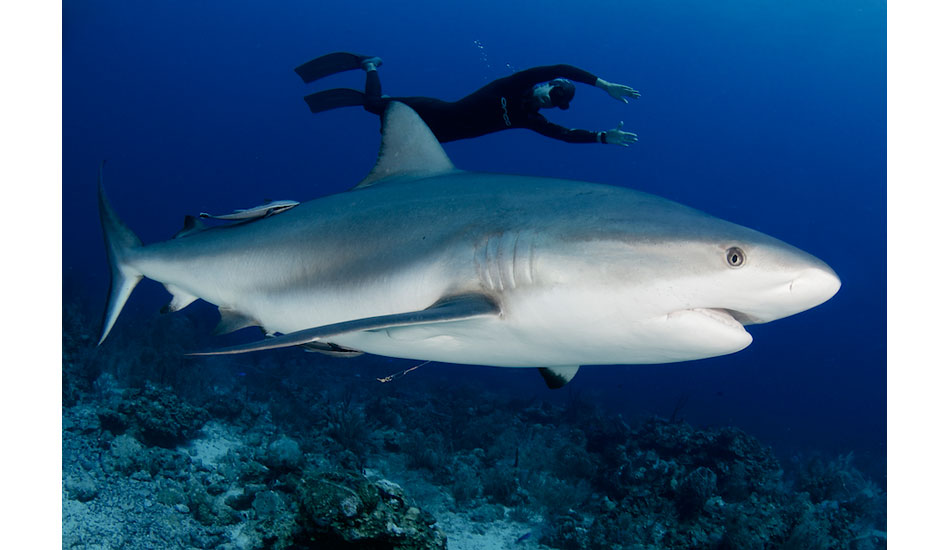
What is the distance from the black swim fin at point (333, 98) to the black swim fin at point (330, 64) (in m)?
0.37

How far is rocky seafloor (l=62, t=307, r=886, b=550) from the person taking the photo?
3.81 metres

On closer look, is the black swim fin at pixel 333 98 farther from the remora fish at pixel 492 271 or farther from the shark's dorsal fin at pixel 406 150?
the remora fish at pixel 492 271

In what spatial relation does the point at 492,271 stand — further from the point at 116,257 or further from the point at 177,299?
the point at 116,257

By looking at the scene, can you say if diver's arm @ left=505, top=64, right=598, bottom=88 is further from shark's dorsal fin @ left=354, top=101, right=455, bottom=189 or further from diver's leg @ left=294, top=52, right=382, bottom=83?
shark's dorsal fin @ left=354, top=101, right=455, bottom=189

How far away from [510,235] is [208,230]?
2.78 metres

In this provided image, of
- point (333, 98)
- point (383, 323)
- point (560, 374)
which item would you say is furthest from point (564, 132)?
point (383, 323)

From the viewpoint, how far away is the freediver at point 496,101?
7.06 meters

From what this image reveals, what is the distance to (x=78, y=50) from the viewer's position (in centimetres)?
8275

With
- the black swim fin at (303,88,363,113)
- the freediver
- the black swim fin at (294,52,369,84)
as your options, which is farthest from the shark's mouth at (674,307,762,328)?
the black swim fin at (294,52,369,84)

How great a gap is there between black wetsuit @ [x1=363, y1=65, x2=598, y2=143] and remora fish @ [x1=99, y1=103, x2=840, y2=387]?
414cm

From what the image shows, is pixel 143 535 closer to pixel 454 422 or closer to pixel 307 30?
pixel 454 422

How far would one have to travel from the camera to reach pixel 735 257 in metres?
1.89

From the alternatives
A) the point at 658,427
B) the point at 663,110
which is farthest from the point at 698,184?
the point at 658,427

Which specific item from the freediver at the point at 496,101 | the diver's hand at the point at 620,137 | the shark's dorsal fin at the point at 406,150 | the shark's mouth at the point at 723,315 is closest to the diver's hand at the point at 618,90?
Result: the freediver at the point at 496,101
